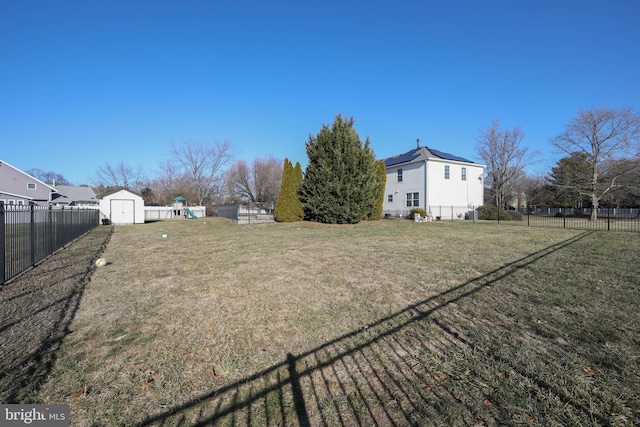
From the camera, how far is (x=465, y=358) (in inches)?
109

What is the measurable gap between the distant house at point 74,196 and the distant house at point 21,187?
3.68 m

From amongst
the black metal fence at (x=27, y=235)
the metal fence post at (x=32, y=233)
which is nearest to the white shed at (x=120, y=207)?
the black metal fence at (x=27, y=235)

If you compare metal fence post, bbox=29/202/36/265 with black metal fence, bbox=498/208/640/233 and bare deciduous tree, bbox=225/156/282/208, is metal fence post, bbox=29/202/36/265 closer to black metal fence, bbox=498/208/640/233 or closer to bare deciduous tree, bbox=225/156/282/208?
black metal fence, bbox=498/208/640/233

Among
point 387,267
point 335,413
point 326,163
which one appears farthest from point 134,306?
point 326,163

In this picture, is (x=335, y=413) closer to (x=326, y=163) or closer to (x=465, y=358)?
(x=465, y=358)

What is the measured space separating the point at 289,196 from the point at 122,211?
16869mm

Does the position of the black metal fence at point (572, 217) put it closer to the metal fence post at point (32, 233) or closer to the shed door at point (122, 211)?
the metal fence post at point (32, 233)

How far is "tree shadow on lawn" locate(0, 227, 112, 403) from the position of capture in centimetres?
246

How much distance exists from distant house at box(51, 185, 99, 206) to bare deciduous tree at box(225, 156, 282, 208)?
17.8 meters

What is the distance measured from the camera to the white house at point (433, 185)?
24.7 meters

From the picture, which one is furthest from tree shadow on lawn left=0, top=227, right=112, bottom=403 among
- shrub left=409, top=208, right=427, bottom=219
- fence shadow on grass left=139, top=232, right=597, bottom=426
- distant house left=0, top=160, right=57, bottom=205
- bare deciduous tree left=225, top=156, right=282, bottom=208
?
bare deciduous tree left=225, top=156, right=282, bottom=208

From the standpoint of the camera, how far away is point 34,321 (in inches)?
144

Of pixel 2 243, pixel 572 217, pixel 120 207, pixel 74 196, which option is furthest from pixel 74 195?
pixel 572 217

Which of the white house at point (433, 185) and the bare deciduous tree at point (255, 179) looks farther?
the bare deciduous tree at point (255, 179)
